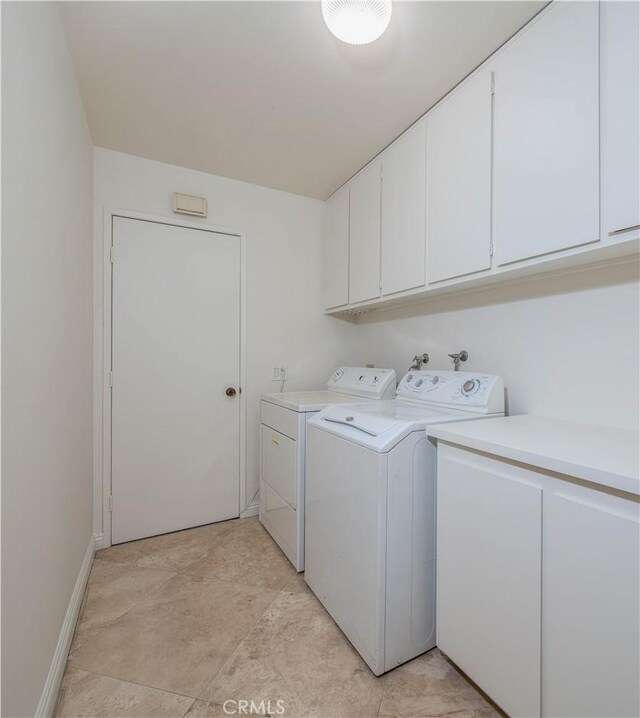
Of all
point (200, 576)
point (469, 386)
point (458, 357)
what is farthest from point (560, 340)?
point (200, 576)

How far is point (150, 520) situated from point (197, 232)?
78.5 inches

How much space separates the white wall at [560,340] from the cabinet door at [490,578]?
0.67 meters

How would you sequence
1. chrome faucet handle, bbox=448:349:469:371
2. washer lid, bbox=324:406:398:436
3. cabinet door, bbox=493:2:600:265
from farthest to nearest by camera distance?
chrome faucet handle, bbox=448:349:469:371 < washer lid, bbox=324:406:398:436 < cabinet door, bbox=493:2:600:265

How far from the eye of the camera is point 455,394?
5.72 ft

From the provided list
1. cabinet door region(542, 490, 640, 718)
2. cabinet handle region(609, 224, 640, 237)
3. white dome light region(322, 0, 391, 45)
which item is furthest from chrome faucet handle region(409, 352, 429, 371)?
white dome light region(322, 0, 391, 45)

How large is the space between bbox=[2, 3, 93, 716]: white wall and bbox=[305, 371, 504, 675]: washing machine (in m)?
1.05

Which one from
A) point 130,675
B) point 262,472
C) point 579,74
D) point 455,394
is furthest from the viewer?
point 262,472

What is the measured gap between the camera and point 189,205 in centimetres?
236

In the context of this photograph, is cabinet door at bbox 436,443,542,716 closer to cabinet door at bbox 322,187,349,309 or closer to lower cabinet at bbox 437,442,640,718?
lower cabinet at bbox 437,442,640,718

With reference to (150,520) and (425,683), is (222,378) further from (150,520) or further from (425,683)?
(425,683)

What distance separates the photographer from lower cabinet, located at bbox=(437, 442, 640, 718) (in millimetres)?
807

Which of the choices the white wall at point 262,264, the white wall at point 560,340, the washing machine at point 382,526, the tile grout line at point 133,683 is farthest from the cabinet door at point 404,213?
the tile grout line at point 133,683

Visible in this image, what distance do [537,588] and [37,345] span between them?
165 cm

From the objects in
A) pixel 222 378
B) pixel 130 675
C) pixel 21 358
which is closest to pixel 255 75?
pixel 21 358
